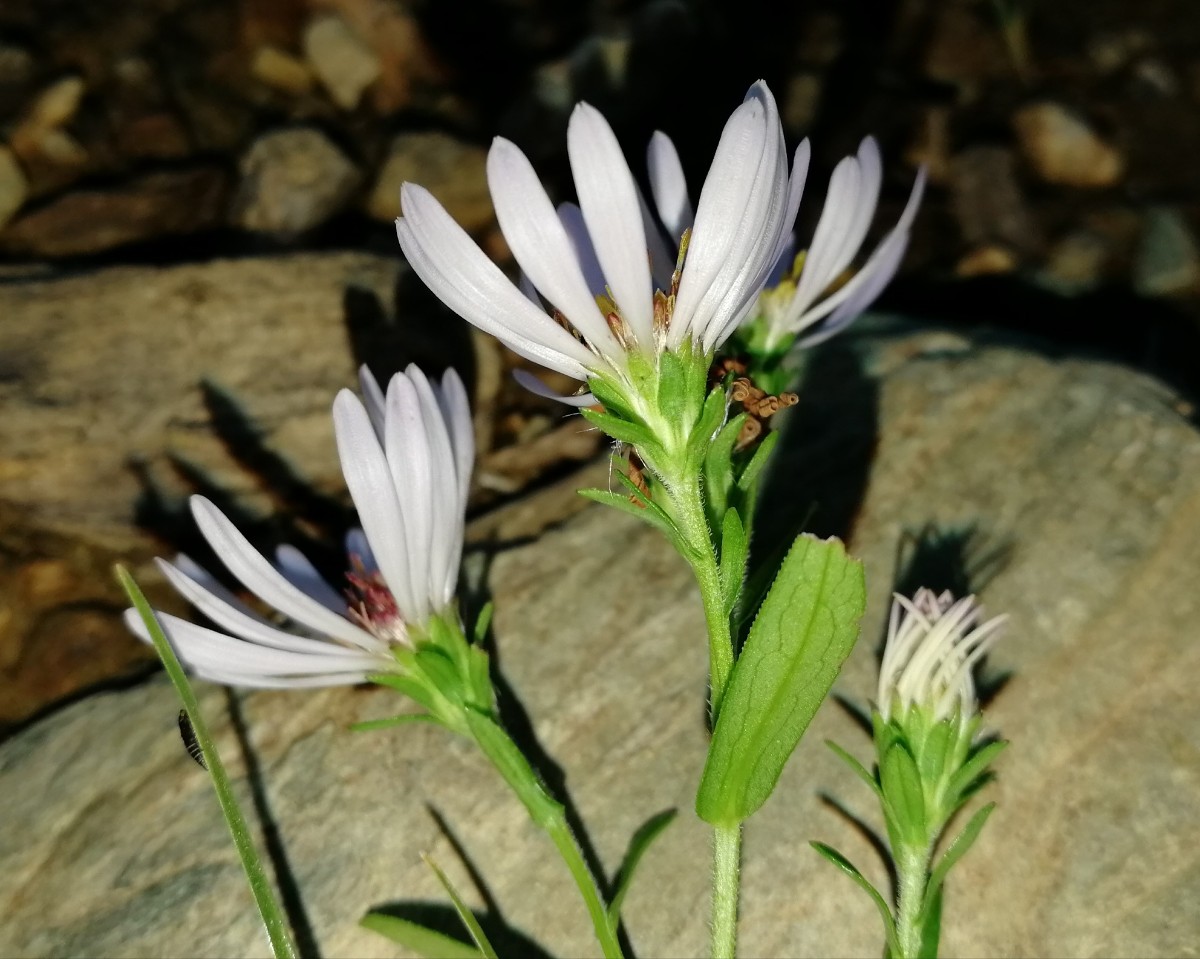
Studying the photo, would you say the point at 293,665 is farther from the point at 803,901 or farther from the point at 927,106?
the point at 927,106

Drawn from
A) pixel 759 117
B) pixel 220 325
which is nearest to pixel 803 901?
pixel 759 117

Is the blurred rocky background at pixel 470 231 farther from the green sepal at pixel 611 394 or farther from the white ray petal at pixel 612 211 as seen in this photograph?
the white ray petal at pixel 612 211

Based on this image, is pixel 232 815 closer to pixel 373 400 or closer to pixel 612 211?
pixel 373 400

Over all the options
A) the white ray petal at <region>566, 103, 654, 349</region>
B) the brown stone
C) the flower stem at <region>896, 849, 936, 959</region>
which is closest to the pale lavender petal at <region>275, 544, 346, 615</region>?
the white ray petal at <region>566, 103, 654, 349</region>

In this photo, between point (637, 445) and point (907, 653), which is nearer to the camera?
point (637, 445)

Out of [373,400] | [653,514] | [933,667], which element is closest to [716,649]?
[653,514]

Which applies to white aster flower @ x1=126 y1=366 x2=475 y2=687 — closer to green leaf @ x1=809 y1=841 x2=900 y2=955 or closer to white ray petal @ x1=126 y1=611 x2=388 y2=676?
white ray petal @ x1=126 y1=611 x2=388 y2=676
